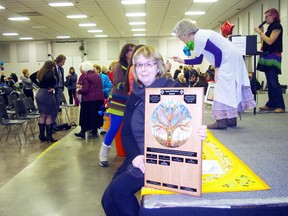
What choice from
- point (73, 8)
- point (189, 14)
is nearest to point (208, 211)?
point (73, 8)

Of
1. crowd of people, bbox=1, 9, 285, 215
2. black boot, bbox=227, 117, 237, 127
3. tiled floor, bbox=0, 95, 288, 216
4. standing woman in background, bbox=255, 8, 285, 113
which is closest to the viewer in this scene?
crowd of people, bbox=1, 9, 285, 215

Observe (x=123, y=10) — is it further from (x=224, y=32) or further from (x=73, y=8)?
(x=224, y=32)

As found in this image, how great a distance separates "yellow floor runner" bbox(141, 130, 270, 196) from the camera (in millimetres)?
1431

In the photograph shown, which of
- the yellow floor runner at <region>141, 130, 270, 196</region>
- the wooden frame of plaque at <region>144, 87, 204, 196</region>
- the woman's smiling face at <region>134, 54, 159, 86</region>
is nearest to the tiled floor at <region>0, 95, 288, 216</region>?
the yellow floor runner at <region>141, 130, 270, 196</region>

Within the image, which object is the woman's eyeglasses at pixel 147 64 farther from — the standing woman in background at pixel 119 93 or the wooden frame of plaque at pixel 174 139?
the standing woman in background at pixel 119 93

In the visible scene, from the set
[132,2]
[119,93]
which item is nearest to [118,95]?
[119,93]

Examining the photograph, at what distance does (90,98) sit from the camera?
4965 mm

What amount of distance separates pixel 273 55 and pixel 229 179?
2.64 meters

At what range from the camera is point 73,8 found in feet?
33.1

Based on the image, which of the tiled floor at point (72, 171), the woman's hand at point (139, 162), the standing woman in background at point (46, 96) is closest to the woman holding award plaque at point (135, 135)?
the woman's hand at point (139, 162)

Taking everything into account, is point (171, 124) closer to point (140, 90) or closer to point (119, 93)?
point (140, 90)

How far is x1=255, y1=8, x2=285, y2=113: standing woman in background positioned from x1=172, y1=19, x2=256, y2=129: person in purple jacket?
119 cm

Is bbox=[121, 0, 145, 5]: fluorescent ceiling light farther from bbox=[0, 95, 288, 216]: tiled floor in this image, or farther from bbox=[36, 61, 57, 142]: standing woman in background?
bbox=[0, 95, 288, 216]: tiled floor

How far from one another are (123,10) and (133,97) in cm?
965
